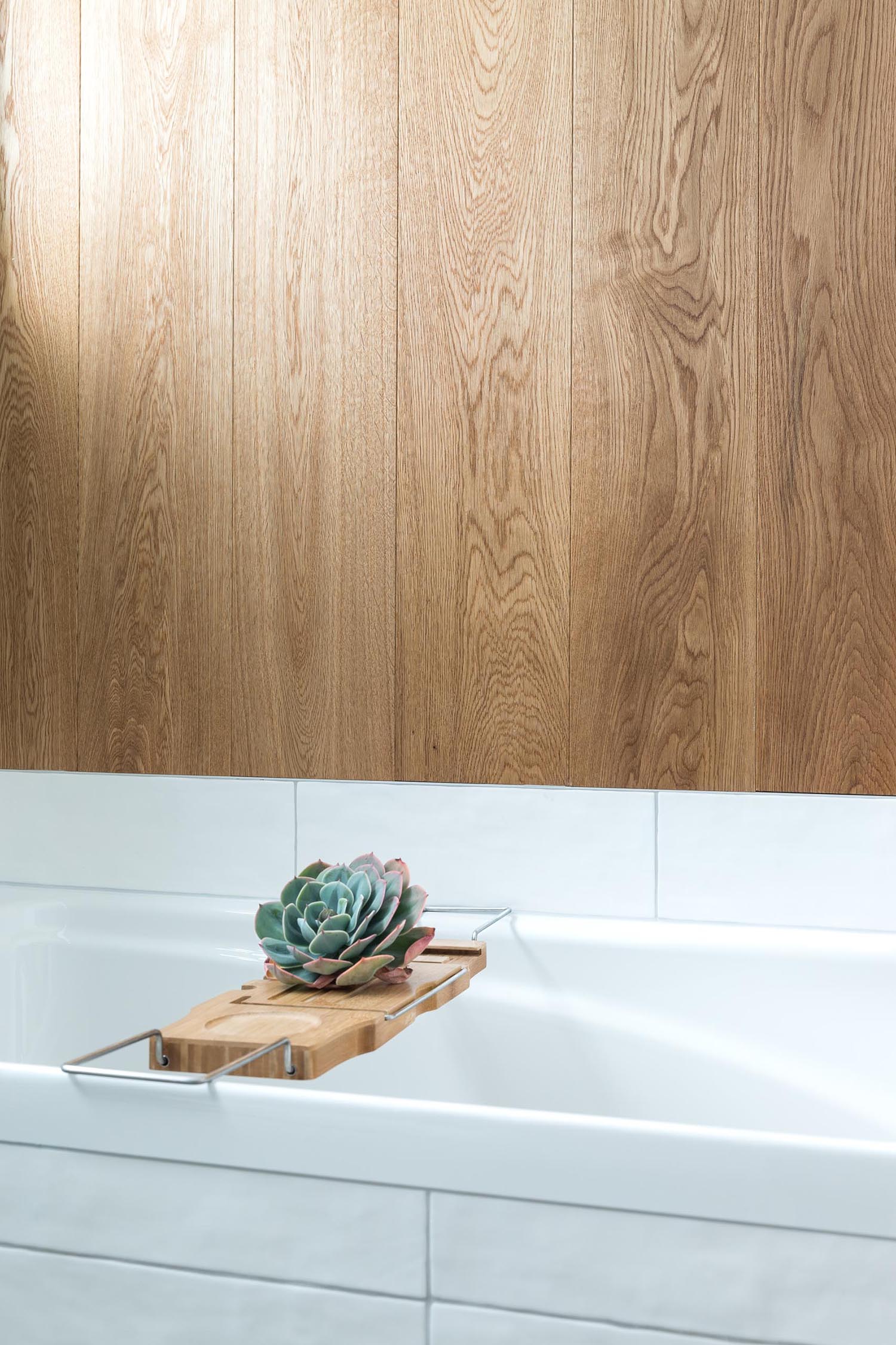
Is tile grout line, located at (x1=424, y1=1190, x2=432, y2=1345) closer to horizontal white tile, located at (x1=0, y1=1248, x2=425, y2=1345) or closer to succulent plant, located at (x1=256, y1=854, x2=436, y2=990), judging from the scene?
horizontal white tile, located at (x1=0, y1=1248, x2=425, y2=1345)

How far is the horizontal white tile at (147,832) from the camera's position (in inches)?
63.4

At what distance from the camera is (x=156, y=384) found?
168 centimetres

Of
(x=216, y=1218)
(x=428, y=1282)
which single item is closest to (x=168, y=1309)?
(x=216, y=1218)

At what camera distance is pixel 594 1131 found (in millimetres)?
784

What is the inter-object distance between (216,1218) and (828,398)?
3.62 ft

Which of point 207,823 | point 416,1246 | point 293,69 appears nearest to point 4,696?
point 207,823

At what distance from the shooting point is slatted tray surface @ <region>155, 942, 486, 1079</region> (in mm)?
922

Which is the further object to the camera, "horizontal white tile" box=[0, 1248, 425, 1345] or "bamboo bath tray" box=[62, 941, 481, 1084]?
"bamboo bath tray" box=[62, 941, 481, 1084]

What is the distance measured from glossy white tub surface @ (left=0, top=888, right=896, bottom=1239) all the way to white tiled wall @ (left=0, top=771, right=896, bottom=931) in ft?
0.18

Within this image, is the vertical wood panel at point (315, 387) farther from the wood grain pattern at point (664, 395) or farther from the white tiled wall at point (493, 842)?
the wood grain pattern at point (664, 395)

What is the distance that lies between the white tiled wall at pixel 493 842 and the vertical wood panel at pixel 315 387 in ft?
0.27

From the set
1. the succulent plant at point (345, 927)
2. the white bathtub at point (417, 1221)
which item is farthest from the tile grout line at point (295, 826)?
the white bathtub at point (417, 1221)

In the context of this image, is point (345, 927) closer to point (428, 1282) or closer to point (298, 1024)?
point (298, 1024)

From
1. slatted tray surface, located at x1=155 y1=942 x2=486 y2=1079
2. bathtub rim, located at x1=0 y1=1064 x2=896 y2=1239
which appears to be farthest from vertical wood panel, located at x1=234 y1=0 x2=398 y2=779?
bathtub rim, located at x1=0 y1=1064 x2=896 y2=1239
